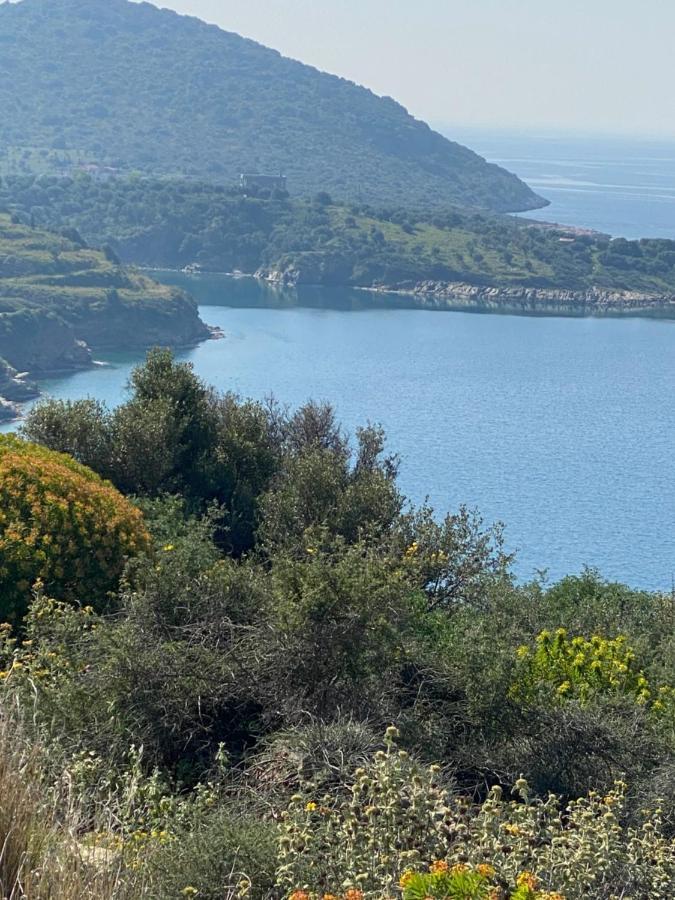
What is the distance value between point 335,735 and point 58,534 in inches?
206

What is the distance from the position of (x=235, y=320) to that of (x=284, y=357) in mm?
17770

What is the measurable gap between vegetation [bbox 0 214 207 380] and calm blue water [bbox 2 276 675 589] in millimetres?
3622

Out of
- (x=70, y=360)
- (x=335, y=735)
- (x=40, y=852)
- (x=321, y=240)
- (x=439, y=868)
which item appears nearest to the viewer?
(x=40, y=852)

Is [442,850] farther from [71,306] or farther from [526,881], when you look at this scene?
[71,306]

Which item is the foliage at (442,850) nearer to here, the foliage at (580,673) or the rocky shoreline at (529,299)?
the foliage at (580,673)

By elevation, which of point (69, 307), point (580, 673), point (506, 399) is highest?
point (580, 673)

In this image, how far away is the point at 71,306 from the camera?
88375mm

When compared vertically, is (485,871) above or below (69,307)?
above

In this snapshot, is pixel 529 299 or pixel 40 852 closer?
pixel 40 852

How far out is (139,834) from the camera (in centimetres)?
452

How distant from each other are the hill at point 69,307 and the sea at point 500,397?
9.51 ft

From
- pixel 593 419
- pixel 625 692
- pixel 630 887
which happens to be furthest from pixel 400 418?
pixel 630 887

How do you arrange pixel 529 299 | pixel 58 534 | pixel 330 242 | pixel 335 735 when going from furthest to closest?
1. pixel 330 242
2. pixel 529 299
3. pixel 58 534
4. pixel 335 735

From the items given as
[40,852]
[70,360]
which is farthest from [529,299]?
[40,852]
